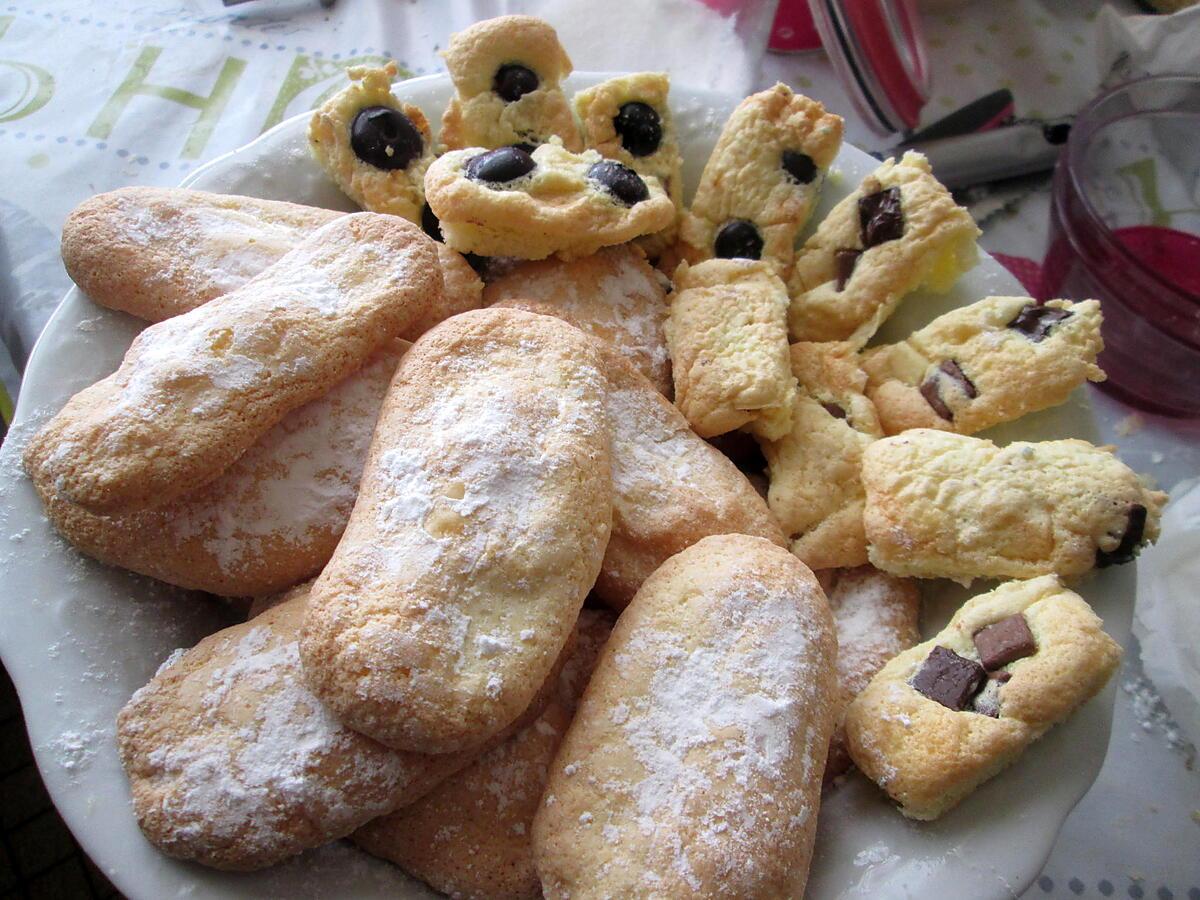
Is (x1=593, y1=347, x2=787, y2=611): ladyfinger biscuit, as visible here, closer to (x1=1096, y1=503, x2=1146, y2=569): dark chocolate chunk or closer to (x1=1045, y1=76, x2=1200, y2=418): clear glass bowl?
(x1=1096, y1=503, x2=1146, y2=569): dark chocolate chunk

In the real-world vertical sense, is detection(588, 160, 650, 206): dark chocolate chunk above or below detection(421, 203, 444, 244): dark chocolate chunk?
above

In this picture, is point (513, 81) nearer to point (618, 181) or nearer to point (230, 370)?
point (618, 181)

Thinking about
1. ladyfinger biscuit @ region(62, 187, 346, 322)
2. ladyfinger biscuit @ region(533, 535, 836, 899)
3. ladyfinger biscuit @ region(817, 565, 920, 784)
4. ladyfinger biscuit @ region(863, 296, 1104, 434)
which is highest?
ladyfinger biscuit @ region(62, 187, 346, 322)

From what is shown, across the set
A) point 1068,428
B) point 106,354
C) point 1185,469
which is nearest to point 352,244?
point 106,354

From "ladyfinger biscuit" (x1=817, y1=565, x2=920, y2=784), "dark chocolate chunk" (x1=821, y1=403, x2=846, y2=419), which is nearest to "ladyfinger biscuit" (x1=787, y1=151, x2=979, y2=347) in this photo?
"dark chocolate chunk" (x1=821, y1=403, x2=846, y2=419)

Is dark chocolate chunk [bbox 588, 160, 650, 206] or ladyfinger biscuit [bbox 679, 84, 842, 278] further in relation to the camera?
ladyfinger biscuit [bbox 679, 84, 842, 278]

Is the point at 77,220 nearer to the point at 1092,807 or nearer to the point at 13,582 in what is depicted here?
the point at 13,582

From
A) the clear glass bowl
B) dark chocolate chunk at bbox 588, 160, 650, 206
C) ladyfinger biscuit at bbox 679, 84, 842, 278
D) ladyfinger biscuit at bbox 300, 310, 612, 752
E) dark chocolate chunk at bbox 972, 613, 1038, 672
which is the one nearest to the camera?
ladyfinger biscuit at bbox 300, 310, 612, 752

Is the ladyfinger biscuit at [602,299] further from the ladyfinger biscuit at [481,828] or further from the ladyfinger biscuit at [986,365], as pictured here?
the ladyfinger biscuit at [481,828]
